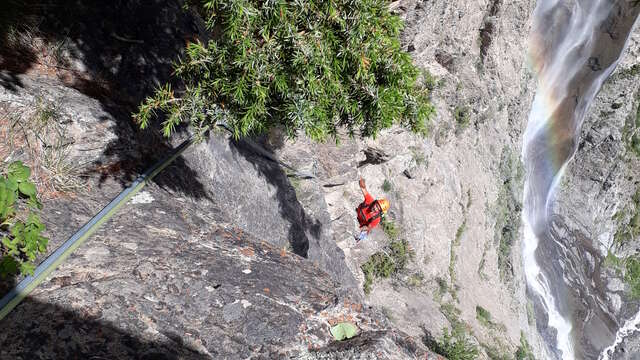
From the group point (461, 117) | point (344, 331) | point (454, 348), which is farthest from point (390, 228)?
point (344, 331)

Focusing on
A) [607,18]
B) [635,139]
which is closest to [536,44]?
[607,18]

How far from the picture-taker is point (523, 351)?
18.5 m

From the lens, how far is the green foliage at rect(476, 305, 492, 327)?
58.6ft

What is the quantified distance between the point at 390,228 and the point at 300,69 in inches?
478

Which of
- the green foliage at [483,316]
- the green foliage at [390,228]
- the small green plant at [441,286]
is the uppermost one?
the green foliage at [390,228]

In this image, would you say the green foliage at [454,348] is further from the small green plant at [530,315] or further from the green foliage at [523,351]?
the small green plant at [530,315]

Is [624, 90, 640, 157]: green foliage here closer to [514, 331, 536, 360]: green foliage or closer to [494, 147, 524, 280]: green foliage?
[494, 147, 524, 280]: green foliage

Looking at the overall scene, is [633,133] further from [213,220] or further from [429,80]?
[213,220]

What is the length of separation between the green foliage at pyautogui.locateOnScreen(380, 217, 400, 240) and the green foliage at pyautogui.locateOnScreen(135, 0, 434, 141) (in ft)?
34.6

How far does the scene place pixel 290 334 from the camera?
391cm

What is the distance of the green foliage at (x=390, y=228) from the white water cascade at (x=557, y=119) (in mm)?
14284

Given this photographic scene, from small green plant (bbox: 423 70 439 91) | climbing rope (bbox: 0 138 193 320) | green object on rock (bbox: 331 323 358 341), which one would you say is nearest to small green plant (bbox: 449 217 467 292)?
small green plant (bbox: 423 70 439 91)

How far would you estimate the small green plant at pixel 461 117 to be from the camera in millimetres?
18781

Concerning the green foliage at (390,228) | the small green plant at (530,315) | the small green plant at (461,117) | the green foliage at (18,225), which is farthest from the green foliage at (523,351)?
the green foliage at (18,225)
